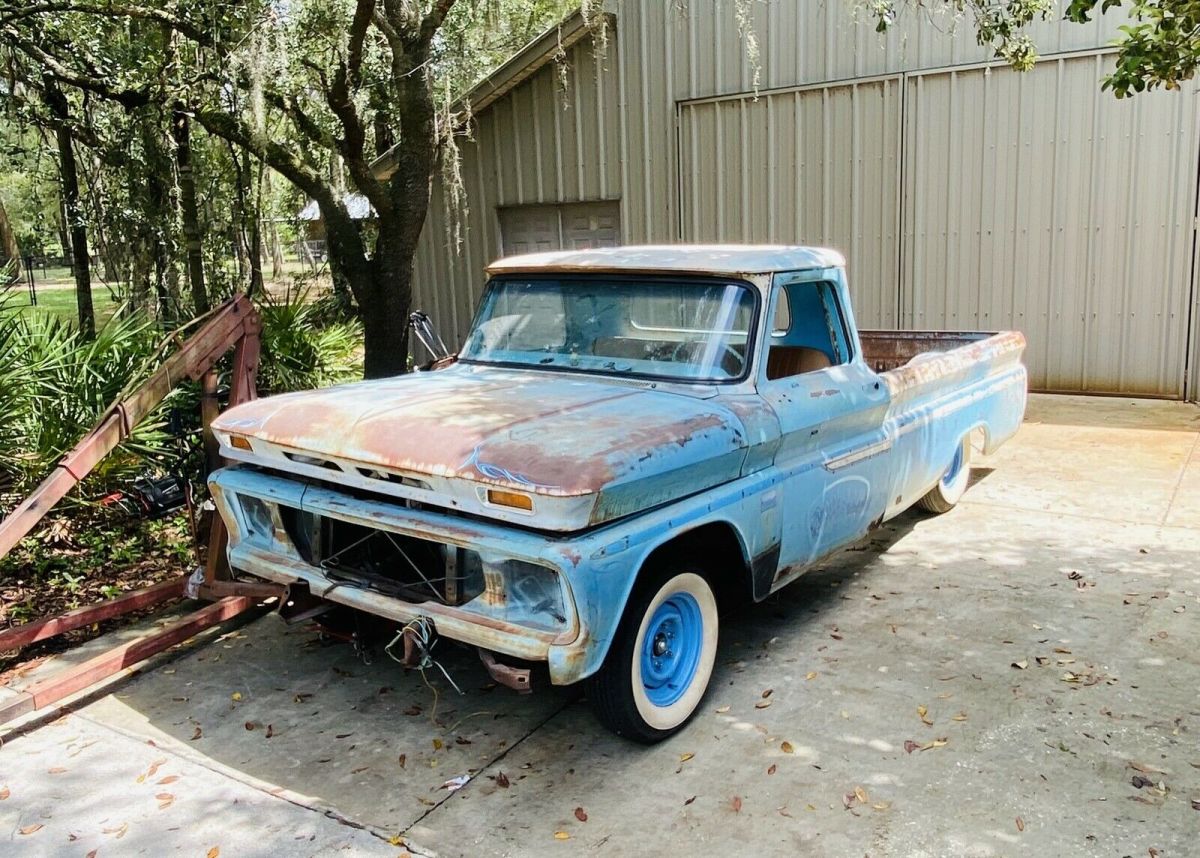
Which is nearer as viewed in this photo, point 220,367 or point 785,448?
point 785,448

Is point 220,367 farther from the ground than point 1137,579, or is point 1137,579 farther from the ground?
point 220,367

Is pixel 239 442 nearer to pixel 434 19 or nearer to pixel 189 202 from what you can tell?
pixel 434 19

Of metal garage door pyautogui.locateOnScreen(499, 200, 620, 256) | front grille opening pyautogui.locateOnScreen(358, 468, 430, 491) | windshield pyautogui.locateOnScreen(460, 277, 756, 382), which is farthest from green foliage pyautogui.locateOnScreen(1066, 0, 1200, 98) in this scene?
metal garage door pyautogui.locateOnScreen(499, 200, 620, 256)

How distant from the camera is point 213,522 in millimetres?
4711

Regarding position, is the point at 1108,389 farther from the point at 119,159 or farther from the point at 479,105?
the point at 119,159

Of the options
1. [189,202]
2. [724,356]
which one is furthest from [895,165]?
[189,202]

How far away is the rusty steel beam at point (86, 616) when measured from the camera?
4352 millimetres

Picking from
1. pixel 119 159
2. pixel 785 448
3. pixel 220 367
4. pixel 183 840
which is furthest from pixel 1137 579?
pixel 119 159

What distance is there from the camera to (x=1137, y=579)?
542 cm

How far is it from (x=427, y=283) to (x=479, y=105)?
8.48ft

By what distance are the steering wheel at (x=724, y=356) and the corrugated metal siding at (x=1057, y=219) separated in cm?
717

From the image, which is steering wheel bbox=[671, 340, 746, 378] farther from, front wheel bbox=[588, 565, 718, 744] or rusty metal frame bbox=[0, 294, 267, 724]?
rusty metal frame bbox=[0, 294, 267, 724]

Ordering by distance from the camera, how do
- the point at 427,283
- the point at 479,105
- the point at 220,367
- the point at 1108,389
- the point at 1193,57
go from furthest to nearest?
the point at 427,283, the point at 479,105, the point at 1108,389, the point at 220,367, the point at 1193,57

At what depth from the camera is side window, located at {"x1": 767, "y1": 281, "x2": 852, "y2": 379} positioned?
16.7ft
